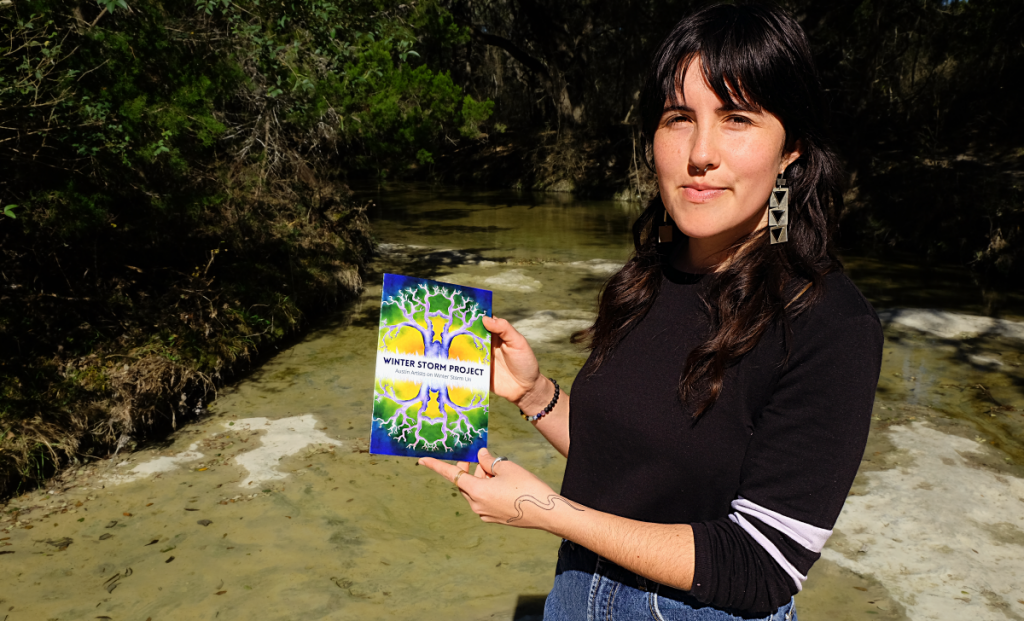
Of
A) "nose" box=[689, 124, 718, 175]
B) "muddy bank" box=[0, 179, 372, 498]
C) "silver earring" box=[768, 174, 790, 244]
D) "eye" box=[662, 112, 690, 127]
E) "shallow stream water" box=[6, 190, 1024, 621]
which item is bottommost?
"shallow stream water" box=[6, 190, 1024, 621]

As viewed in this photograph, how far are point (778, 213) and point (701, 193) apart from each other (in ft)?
0.50

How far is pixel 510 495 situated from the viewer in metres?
1.42

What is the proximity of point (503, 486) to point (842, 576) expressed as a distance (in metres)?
2.90

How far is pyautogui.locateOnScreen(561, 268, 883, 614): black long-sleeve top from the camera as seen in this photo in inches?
45.6

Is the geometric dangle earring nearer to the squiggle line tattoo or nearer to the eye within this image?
the eye

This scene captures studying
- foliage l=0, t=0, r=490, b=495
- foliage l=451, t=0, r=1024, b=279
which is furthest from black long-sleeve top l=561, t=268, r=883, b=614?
foliage l=451, t=0, r=1024, b=279

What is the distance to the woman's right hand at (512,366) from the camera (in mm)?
1821

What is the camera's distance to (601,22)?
1994 centimetres

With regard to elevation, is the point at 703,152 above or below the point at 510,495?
above

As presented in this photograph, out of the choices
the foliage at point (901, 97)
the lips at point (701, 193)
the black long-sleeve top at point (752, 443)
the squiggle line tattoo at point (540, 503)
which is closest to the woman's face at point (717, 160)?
the lips at point (701, 193)

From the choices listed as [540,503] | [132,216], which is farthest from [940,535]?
[132,216]

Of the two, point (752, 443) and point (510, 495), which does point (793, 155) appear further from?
point (510, 495)

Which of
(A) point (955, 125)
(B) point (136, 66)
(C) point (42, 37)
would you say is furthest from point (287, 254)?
(A) point (955, 125)

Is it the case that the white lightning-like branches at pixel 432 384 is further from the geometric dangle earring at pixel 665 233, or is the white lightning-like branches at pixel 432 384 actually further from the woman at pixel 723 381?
the geometric dangle earring at pixel 665 233
